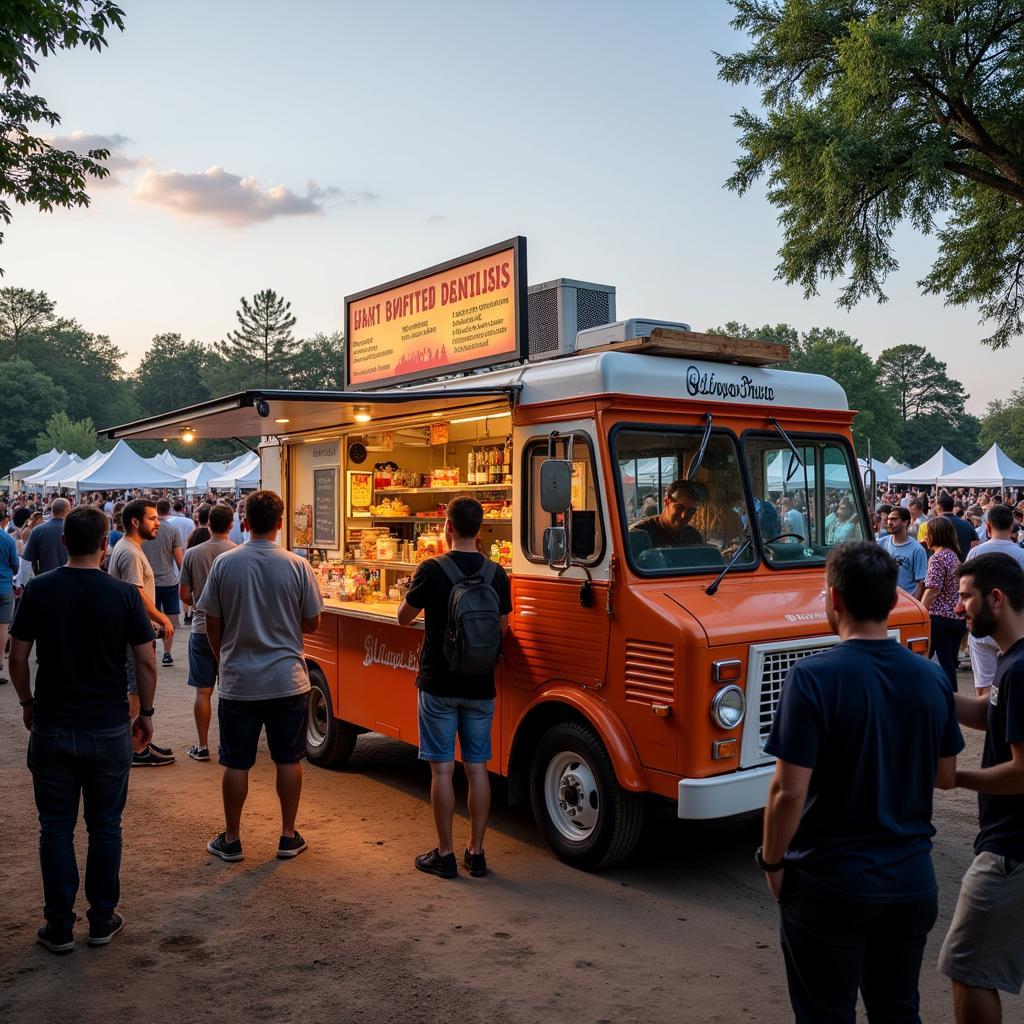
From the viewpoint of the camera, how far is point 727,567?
17.9ft

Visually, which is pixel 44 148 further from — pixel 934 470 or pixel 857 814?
pixel 934 470

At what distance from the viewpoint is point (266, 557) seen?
5629mm

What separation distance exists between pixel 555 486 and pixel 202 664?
3938mm

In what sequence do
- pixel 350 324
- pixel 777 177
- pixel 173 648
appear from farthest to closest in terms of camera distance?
1. pixel 777 177
2. pixel 173 648
3. pixel 350 324

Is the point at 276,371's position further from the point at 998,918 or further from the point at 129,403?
the point at 998,918

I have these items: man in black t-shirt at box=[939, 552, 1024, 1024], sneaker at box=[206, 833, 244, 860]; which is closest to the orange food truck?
sneaker at box=[206, 833, 244, 860]

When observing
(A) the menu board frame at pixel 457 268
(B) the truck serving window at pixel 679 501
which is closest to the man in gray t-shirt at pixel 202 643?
(A) the menu board frame at pixel 457 268

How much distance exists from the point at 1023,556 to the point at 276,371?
73.9 m

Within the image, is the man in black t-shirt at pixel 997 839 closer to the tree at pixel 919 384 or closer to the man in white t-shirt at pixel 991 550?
the man in white t-shirt at pixel 991 550

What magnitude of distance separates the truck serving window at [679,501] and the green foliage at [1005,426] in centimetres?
10618

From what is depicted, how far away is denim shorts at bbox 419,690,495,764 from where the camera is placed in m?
5.41

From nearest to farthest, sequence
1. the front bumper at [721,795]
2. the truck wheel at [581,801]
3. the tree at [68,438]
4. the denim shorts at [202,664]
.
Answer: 1. the front bumper at [721,795]
2. the truck wheel at [581,801]
3. the denim shorts at [202,664]
4. the tree at [68,438]

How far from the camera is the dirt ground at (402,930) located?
400 cm

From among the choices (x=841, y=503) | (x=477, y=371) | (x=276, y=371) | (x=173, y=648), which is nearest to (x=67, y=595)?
(x=477, y=371)
